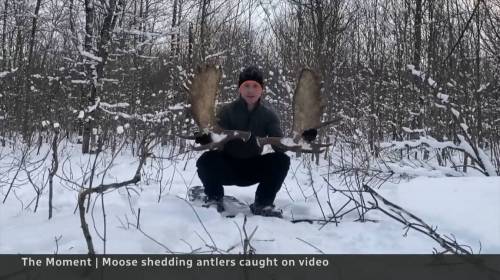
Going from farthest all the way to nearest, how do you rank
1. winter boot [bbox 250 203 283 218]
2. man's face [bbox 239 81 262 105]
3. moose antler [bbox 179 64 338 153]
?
1. man's face [bbox 239 81 262 105]
2. winter boot [bbox 250 203 283 218]
3. moose antler [bbox 179 64 338 153]

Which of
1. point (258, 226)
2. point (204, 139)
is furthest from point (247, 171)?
point (258, 226)

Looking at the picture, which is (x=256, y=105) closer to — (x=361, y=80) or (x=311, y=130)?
(x=311, y=130)

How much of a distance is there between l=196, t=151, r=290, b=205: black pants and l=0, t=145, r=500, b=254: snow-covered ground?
0.82 ft

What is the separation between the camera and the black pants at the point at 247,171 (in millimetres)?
3406

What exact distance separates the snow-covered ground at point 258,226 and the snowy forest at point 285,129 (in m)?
0.01

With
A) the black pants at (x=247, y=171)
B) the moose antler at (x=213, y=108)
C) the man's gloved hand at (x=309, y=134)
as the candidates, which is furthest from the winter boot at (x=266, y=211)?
the man's gloved hand at (x=309, y=134)

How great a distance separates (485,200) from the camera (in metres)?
2.83

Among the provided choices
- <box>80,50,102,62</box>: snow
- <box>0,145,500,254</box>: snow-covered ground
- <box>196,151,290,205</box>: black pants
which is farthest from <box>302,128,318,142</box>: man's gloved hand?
<box>80,50,102,62</box>: snow

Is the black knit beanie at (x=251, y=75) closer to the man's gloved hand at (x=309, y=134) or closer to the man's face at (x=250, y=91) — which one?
the man's face at (x=250, y=91)

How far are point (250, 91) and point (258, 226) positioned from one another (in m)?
1.18

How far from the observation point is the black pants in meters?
3.41

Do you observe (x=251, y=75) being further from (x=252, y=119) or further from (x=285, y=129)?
(x=285, y=129)

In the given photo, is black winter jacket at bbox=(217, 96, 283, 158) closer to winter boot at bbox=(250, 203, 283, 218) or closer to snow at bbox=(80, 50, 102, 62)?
winter boot at bbox=(250, 203, 283, 218)

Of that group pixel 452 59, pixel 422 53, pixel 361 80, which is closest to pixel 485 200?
pixel 452 59
